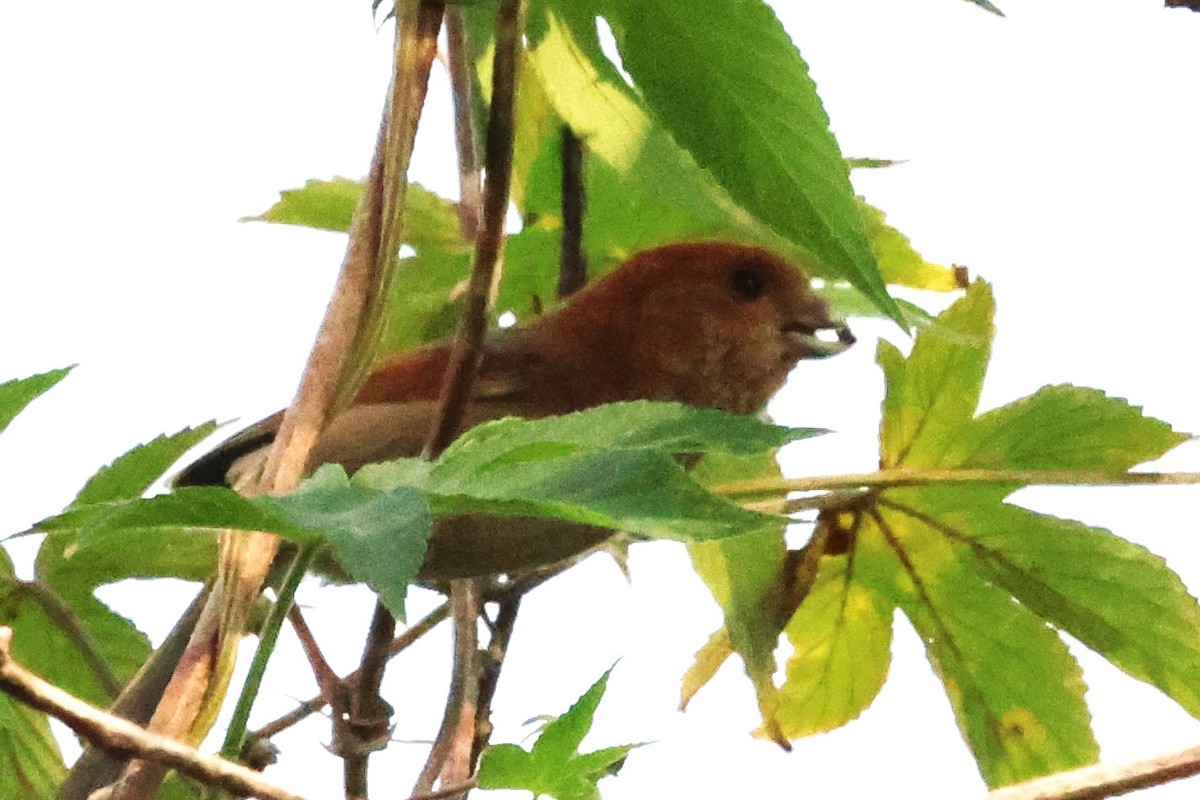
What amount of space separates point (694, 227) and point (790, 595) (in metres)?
0.56

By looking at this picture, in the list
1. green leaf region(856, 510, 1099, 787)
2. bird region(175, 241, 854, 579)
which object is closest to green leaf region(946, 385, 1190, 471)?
green leaf region(856, 510, 1099, 787)

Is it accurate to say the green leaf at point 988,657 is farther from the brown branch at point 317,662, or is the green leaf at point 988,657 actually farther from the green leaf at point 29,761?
the green leaf at point 29,761

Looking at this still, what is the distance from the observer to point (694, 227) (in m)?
1.98

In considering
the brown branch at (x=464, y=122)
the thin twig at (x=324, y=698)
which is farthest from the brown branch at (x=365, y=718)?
the brown branch at (x=464, y=122)

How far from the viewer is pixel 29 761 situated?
Result: 152 centimetres

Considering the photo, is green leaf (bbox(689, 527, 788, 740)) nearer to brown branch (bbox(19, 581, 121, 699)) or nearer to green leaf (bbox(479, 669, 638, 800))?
brown branch (bbox(19, 581, 121, 699))

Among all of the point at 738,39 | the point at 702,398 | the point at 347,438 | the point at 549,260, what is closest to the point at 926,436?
the point at 702,398

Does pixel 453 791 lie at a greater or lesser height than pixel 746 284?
lesser

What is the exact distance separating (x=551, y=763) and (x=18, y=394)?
373mm

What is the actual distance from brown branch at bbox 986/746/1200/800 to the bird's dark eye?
131cm

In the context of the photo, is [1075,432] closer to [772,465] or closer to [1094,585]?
[1094,585]

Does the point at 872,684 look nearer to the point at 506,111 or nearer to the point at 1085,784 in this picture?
the point at 506,111

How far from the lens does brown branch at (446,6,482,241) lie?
1452 mm

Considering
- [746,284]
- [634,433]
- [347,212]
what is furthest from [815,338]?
[634,433]
